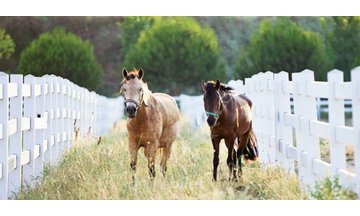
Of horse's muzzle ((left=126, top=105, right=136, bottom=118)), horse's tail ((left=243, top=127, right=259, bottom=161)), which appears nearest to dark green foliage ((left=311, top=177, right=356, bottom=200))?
horse's muzzle ((left=126, top=105, right=136, bottom=118))

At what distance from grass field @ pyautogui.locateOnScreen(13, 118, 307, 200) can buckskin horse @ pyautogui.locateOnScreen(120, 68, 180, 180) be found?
0.20 metres

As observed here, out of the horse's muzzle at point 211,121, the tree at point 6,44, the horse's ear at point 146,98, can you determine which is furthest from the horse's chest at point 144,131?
the tree at point 6,44

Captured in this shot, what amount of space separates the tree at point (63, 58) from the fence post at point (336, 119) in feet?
21.5

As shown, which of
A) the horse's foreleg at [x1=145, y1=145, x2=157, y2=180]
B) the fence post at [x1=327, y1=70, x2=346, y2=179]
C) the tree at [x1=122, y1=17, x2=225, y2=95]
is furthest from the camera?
the tree at [x1=122, y1=17, x2=225, y2=95]

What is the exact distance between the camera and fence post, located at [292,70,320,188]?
20.3 ft

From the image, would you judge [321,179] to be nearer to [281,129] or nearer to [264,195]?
[264,195]

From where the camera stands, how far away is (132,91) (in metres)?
6.39

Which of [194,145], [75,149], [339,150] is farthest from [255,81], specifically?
[339,150]

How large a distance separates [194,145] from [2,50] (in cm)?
349

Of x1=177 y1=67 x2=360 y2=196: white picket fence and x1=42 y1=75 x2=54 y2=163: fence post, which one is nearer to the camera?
x1=177 y1=67 x2=360 y2=196: white picket fence

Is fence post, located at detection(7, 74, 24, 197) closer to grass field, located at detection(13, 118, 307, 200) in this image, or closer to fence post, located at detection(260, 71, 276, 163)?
grass field, located at detection(13, 118, 307, 200)

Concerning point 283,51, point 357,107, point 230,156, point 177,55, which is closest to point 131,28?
point 177,55

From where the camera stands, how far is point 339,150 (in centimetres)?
541
